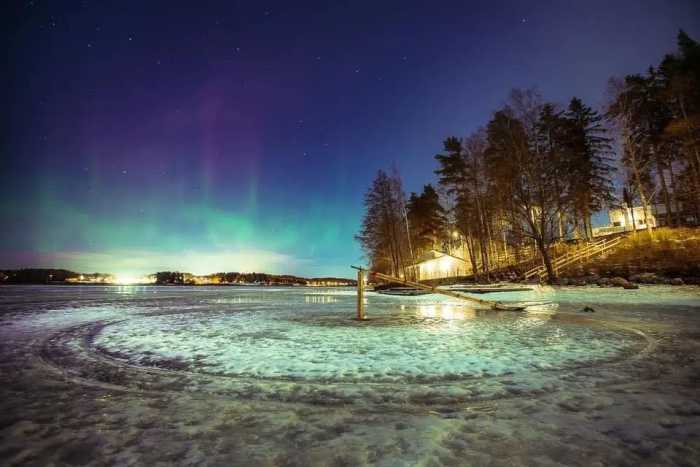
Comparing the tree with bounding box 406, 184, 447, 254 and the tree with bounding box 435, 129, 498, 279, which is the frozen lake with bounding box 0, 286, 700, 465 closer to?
the tree with bounding box 435, 129, 498, 279

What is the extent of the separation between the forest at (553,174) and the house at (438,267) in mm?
1884

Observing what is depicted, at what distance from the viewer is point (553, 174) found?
2177 cm

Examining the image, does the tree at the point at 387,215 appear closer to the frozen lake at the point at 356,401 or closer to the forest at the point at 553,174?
the forest at the point at 553,174

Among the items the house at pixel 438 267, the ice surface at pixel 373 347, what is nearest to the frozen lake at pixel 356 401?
the ice surface at pixel 373 347

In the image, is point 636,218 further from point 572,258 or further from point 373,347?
point 373,347

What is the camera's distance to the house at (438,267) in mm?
40219

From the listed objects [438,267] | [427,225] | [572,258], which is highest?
[427,225]

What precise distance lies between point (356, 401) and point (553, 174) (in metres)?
23.6

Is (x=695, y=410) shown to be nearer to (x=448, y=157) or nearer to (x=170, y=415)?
(x=170, y=415)

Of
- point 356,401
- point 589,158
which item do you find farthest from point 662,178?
point 356,401


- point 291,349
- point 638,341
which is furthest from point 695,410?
point 291,349

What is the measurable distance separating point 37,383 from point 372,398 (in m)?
3.37

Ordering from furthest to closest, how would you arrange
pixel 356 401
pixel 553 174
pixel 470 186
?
1. pixel 470 186
2. pixel 553 174
3. pixel 356 401

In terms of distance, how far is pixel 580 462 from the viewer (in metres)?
1.72
